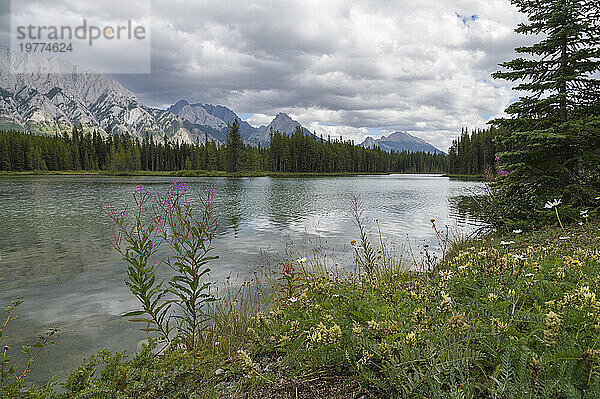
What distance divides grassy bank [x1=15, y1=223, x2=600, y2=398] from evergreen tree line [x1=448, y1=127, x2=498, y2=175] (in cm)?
11002

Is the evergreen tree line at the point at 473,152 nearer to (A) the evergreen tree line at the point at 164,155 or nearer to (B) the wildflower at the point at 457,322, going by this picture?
(A) the evergreen tree line at the point at 164,155

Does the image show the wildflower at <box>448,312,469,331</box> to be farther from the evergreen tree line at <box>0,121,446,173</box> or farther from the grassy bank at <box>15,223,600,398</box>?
the evergreen tree line at <box>0,121,446,173</box>

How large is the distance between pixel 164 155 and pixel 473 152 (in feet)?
402

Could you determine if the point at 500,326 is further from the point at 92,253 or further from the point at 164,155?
the point at 164,155

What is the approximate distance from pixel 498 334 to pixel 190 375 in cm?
322

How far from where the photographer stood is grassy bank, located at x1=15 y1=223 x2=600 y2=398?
2.25 m

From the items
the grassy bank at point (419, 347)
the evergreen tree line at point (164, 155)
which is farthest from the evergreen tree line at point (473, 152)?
the grassy bank at point (419, 347)

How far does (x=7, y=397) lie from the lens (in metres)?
2.95

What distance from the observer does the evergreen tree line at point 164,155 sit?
108562 millimetres

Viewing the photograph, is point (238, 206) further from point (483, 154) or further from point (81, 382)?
point (483, 154)

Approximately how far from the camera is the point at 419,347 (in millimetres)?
2666

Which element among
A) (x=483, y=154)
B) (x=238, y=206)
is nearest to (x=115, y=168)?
(x=238, y=206)

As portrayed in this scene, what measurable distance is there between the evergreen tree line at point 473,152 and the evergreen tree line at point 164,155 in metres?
47.0

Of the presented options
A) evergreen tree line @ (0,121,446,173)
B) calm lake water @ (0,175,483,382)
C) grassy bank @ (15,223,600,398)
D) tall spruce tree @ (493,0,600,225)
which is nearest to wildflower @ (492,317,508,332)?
grassy bank @ (15,223,600,398)
